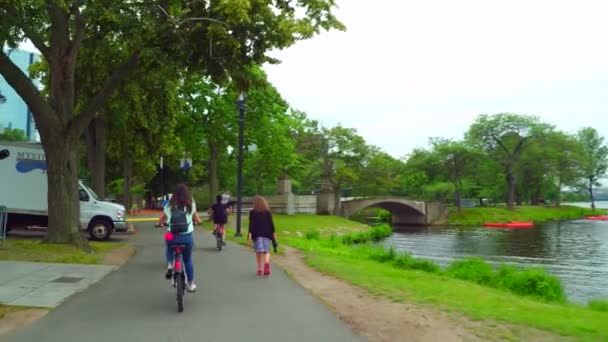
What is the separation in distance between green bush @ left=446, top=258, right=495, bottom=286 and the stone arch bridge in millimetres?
43753

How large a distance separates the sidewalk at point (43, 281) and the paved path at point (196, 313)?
0.29m

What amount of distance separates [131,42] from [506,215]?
61322 millimetres

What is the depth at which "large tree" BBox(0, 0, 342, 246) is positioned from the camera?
13602mm

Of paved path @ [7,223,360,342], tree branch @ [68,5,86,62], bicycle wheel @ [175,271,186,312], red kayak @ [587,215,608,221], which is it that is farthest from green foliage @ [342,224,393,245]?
red kayak @ [587,215,608,221]

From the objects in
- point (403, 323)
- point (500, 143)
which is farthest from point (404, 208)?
point (403, 323)

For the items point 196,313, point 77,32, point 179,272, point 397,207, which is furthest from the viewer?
point 397,207

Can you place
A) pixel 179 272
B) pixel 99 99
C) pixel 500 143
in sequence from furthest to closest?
pixel 500 143 → pixel 99 99 → pixel 179 272

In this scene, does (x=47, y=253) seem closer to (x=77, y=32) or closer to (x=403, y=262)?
(x=77, y=32)

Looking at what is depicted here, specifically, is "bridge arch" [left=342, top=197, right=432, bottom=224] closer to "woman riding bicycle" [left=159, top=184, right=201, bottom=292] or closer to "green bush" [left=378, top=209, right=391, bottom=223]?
"green bush" [left=378, top=209, right=391, bottom=223]

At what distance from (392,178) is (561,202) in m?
38.3

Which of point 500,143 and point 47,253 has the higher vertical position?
point 500,143

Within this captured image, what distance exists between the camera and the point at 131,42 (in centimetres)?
1479

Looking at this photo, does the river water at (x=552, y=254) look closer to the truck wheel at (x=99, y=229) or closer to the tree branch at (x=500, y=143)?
the truck wheel at (x=99, y=229)

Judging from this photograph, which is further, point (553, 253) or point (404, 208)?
point (404, 208)
